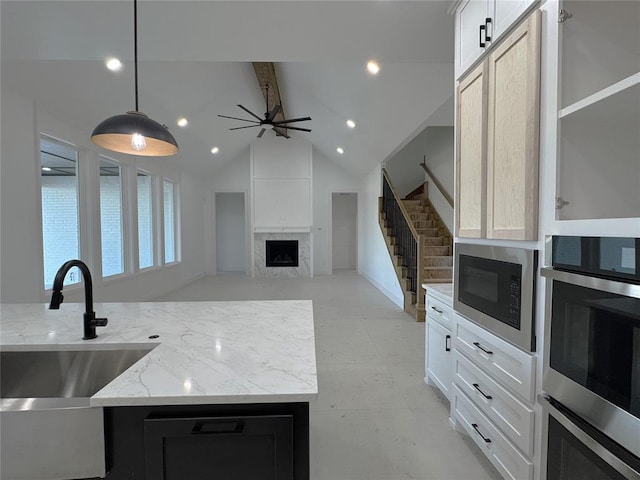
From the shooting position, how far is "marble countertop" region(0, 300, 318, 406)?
0.90 metres

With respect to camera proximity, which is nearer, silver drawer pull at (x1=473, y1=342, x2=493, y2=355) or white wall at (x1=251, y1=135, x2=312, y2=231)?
silver drawer pull at (x1=473, y1=342, x2=493, y2=355)

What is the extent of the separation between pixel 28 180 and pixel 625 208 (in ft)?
15.2

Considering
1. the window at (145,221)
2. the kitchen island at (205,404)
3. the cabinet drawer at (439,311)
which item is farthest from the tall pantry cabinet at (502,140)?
the window at (145,221)

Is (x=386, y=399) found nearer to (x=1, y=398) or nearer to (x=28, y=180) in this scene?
(x=1, y=398)

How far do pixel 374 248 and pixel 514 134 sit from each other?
609 cm

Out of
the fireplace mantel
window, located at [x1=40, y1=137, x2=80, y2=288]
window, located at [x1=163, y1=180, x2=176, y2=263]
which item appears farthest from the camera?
the fireplace mantel

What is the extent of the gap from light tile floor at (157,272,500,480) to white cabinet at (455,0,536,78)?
2182 mm

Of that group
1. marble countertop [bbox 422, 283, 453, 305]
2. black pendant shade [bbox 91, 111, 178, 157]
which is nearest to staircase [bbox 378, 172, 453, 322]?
marble countertop [bbox 422, 283, 453, 305]

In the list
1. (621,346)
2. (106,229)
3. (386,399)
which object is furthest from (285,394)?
(106,229)

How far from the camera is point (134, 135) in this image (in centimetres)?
161

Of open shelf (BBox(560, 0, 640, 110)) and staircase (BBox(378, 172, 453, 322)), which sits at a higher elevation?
open shelf (BBox(560, 0, 640, 110))

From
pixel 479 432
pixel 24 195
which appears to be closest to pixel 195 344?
pixel 479 432

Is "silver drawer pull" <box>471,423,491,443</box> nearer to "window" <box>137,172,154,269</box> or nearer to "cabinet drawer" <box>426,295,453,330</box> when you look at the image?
"cabinet drawer" <box>426,295,453,330</box>

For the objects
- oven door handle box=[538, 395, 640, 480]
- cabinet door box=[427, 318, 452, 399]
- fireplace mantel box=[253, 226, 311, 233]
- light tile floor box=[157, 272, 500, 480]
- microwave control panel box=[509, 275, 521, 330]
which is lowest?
light tile floor box=[157, 272, 500, 480]
